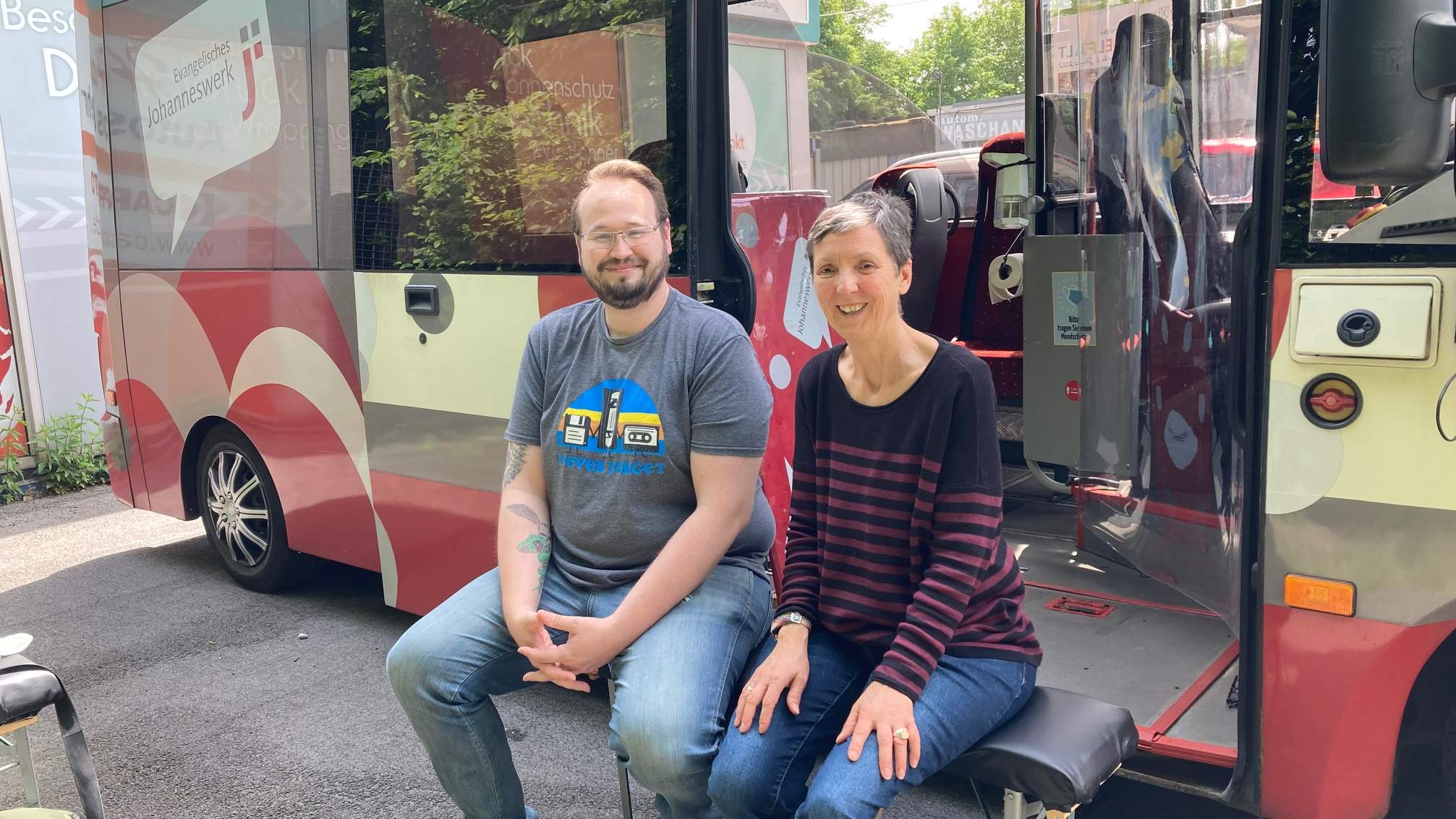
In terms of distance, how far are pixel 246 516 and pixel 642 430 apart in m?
3.24

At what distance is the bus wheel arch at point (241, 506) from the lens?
510 cm

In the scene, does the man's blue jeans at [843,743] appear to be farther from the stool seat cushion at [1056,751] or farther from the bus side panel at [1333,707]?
the bus side panel at [1333,707]

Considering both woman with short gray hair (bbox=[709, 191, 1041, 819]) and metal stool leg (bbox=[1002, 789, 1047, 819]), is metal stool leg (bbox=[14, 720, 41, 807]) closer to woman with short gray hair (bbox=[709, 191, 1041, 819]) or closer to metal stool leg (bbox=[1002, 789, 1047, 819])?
woman with short gray hair (bbox=[709, 191, 1041, 819])

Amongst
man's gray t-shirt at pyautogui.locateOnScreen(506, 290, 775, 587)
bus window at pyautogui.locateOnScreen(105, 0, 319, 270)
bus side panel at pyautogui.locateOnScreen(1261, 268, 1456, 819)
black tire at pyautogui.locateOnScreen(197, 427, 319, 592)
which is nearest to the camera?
bus side panel at pyautogui.locateOnScreen(1261, 268, 1456, 819)

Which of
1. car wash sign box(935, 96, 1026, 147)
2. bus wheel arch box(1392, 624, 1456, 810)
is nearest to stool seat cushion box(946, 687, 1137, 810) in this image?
bus wheel arch box(1392, 624, 1456, 810)

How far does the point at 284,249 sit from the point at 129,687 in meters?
1.72

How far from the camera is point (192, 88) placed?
4.81m

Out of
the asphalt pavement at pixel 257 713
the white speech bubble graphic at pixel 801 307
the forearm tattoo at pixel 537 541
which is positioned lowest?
the asphalt pavement at pixel 257 713

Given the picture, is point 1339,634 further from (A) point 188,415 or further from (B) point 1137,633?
(A) point 188,415

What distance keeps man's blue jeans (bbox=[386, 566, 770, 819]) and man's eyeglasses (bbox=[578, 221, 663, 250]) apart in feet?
2.58

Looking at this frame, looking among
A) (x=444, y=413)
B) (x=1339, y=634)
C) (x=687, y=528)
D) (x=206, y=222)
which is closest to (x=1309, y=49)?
(x=1339, y=634)

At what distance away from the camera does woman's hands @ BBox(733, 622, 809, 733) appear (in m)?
2.24

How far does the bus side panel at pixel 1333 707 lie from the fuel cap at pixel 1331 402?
41 cm

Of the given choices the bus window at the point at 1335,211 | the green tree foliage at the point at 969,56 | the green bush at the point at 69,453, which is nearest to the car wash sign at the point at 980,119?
the green tree foliage at the point at 969,56
